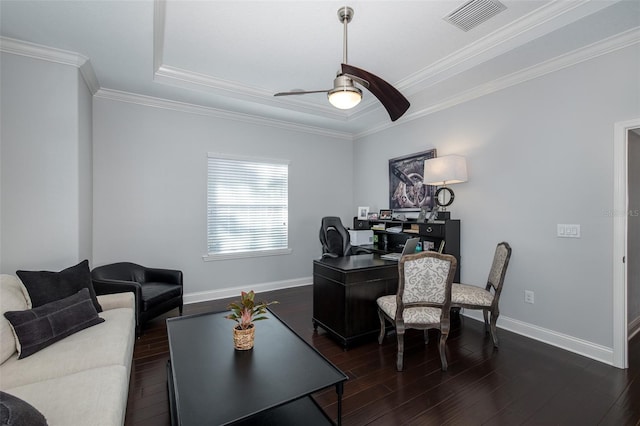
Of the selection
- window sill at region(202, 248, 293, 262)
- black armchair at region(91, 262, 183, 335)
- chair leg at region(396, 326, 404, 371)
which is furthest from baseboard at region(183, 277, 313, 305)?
chair leg at region(396, 326, 404, 371)

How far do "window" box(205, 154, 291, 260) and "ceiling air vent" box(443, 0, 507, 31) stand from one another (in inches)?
126

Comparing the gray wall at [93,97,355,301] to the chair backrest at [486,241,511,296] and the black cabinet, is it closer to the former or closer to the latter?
the black cabinet

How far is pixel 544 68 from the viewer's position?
301cm

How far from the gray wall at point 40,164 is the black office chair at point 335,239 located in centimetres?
297

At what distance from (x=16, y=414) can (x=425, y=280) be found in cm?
243

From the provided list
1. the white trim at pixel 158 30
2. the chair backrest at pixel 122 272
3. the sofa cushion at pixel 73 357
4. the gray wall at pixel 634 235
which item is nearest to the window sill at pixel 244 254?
the chair backrest at pixel 122 272

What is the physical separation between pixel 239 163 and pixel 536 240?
13.5ft

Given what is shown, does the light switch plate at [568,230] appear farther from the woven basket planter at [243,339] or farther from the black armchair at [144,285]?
the black armchair at [144,285]

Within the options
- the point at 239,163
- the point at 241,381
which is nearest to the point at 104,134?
the point at 239,163

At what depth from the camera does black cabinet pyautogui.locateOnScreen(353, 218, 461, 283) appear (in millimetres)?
3659

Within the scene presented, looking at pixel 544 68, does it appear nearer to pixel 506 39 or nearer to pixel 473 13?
pixel 506 39

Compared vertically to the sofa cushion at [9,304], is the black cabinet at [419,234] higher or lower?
higher

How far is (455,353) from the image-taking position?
9.08ft

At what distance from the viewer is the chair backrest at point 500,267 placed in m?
2.85
